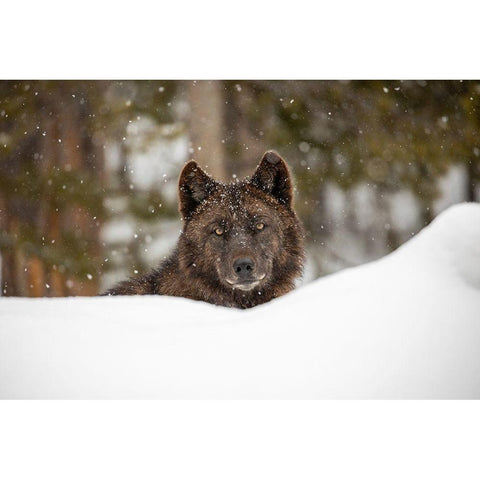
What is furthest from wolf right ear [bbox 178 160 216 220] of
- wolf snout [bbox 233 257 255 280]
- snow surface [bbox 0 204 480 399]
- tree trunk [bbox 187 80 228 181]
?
snow surface [bbox 0 204 480 399]

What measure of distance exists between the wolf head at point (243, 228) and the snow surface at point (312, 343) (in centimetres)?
161

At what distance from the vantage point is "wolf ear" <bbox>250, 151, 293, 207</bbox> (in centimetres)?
527

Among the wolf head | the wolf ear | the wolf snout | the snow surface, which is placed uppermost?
the wolf ear

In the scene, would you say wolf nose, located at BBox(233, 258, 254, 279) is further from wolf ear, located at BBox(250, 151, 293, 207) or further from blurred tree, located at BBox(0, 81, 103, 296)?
blurred tree, located at BBox(0, 81, 103, 296)

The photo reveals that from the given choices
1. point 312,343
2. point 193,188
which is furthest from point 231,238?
point 312,343

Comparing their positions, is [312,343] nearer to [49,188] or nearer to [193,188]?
[193,188]

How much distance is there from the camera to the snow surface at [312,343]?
10.1 feet

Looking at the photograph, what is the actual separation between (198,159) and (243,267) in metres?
2.55

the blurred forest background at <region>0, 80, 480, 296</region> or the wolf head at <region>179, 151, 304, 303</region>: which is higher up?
the blurred forest background at <region>0, 80, 480, 296</region>

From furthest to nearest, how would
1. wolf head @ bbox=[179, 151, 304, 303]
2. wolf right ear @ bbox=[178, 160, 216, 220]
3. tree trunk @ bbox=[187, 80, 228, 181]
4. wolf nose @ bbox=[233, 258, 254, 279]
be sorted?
tree trunk @ bbox=[187, 80, 228, 181] < wolf right ear @ bbox=[178, 160, 216, 220] < wolf head @ bbox=[179, 151, 304, 303] < wolf nose @ bbox=[233, 258, 254, 279]

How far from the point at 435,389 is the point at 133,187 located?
517 centimetres

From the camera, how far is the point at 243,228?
5.02 m

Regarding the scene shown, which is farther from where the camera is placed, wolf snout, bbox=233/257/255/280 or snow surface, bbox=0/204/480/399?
wolf snout, bbox=233/257/255/280

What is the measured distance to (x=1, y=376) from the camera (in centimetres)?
356
